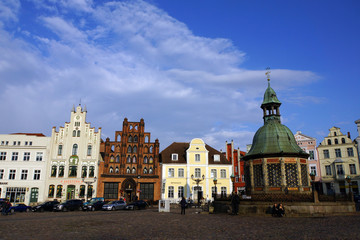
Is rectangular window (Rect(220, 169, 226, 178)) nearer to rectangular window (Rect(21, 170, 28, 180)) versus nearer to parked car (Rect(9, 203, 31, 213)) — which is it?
parked car (Rect(9, 203, 31, 213))

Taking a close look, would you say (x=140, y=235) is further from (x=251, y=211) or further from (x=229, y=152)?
(x=229, y=152)

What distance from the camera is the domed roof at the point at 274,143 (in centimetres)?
2916

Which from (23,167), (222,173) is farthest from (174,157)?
(23,167)

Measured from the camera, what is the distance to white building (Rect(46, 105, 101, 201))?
51875 mm

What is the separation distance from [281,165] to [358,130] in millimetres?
32490

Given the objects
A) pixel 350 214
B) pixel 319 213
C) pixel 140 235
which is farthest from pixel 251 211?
pixel 140 235

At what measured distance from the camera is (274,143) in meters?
30.0

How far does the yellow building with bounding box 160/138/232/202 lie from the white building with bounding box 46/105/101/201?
13491 millimetres

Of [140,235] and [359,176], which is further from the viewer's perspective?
[359,176]

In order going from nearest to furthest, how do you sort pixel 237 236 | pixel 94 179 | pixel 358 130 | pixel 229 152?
pixel 237 236, pixel 94 179, pixel 358 130, pixel 229 152

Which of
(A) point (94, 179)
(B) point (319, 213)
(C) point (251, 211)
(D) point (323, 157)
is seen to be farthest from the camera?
(D) point (323, 157)

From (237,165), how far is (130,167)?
79.2ft

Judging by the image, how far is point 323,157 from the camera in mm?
55562

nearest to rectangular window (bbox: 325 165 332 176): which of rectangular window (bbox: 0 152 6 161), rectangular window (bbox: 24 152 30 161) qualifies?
rectangular window (bbox: 24 152 30 161)
